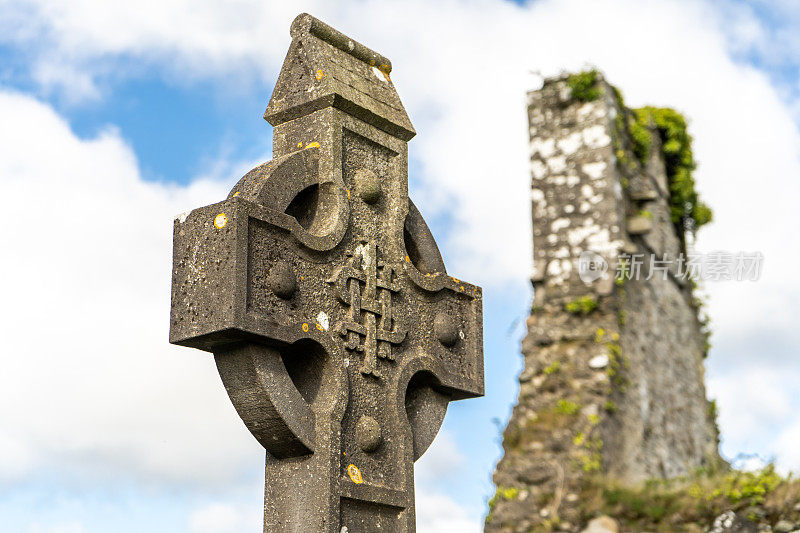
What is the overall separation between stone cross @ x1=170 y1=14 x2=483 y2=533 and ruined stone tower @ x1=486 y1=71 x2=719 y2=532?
1.03m

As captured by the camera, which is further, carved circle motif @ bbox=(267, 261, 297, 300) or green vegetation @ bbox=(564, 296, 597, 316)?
green vegetation @ bbox=(564, 296, 597, 316)

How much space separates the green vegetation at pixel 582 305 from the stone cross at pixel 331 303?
1126 millimetres

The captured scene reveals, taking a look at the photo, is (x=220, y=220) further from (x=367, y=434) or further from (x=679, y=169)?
(x=679, y=169)

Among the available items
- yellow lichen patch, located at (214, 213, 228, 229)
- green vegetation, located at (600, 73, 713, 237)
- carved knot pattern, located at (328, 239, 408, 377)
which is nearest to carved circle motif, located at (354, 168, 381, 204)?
carved knot pattern, located at (328, 239, 408, 377)

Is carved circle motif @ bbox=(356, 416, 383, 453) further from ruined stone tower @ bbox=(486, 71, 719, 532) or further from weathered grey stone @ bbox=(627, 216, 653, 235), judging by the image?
weathered grey stone @ bbox=(627, 216, 653, 235)

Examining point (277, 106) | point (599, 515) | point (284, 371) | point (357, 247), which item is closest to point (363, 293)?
point (357, 247)

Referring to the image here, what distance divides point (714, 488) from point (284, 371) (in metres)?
2.48

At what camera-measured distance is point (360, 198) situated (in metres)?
4.15

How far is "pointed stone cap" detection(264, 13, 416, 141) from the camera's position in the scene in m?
4.06

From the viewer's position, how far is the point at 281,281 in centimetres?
357

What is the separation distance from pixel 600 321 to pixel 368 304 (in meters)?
2.02

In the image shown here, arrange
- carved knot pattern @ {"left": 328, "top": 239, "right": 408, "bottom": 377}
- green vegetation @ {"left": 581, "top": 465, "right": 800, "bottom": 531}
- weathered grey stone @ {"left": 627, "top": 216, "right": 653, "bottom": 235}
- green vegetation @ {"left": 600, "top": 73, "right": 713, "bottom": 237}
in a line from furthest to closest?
green vegetation @ {"left": 600, "top": 73, "right": 713, "bottom": 237}, weathered grey stone @ {"left": 627, "top": 216, "right": 653, "bottom": 235}, green vegetation @ {"left": 581, "top": 465, "right": 800, "bottom": 531}, carved knot pattern @ {"left": 328, "top": 239, "right": 408, "bottom": 377}

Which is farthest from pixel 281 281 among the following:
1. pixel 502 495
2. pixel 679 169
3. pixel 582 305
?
pixel 679 169

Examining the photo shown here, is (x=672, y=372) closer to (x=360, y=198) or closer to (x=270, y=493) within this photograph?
(x=360, y=198)
